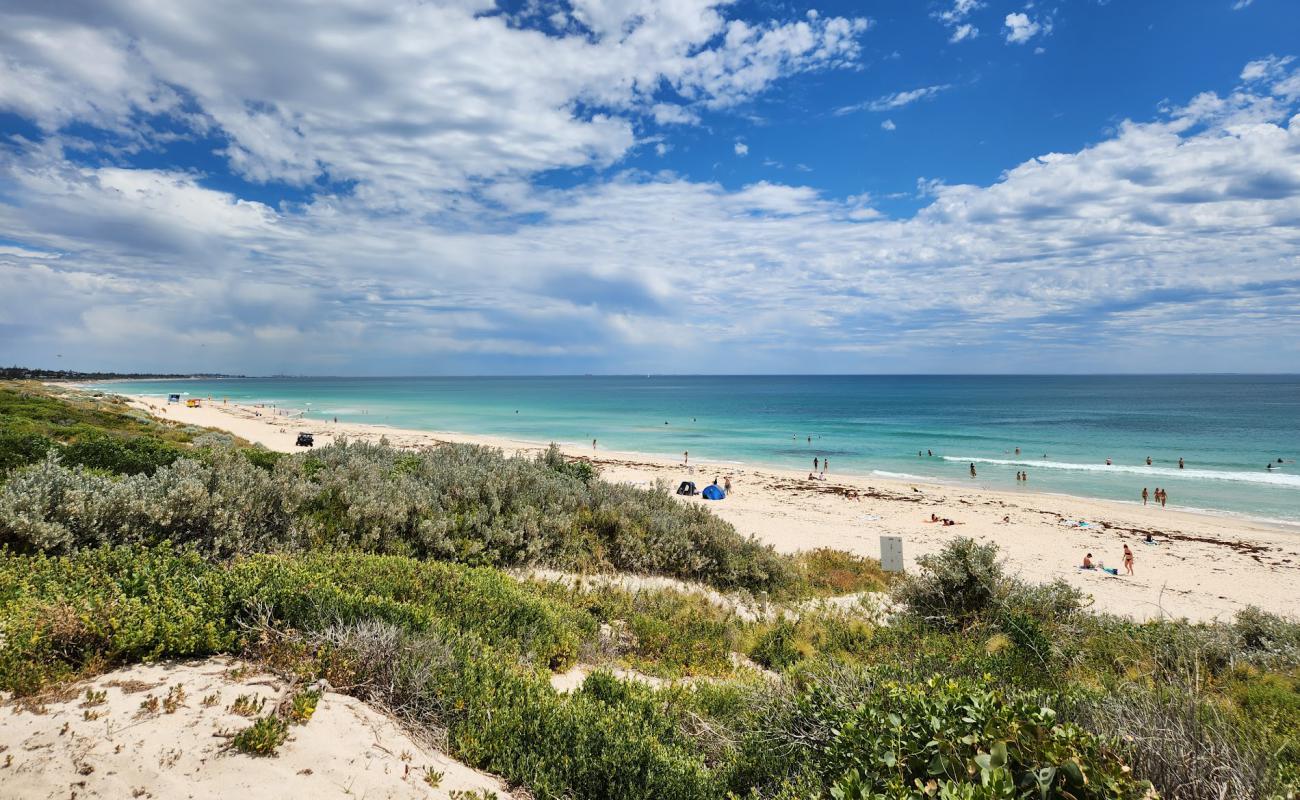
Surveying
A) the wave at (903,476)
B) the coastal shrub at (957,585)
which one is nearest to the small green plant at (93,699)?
the coastal shrub at (957,585)

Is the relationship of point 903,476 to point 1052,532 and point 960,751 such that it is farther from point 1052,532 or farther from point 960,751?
point 960,751

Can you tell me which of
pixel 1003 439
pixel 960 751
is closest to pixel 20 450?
pixel 960 751

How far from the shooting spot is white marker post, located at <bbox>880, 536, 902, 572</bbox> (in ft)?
51.4

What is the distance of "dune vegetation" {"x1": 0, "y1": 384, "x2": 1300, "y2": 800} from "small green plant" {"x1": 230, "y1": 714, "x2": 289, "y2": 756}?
0.05 feet

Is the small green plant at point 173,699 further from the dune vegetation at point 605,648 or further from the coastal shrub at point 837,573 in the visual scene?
the coastal shrub at point 837,573

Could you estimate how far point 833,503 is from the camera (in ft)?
101

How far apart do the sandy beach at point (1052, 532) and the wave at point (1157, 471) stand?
11039mm

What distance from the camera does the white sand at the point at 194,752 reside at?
121 inches

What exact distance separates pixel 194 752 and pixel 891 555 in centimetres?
1524

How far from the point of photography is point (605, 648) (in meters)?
6.85

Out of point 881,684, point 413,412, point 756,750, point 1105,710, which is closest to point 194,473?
point 756,750

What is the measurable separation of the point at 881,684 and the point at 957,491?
113ft

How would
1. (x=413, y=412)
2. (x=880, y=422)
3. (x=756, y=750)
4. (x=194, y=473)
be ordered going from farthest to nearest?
(x=413, y=412)
(x=880, y=422)
(x=194, y=473)
(x=756, y=750)

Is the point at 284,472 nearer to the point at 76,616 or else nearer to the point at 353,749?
the point at 76,616
